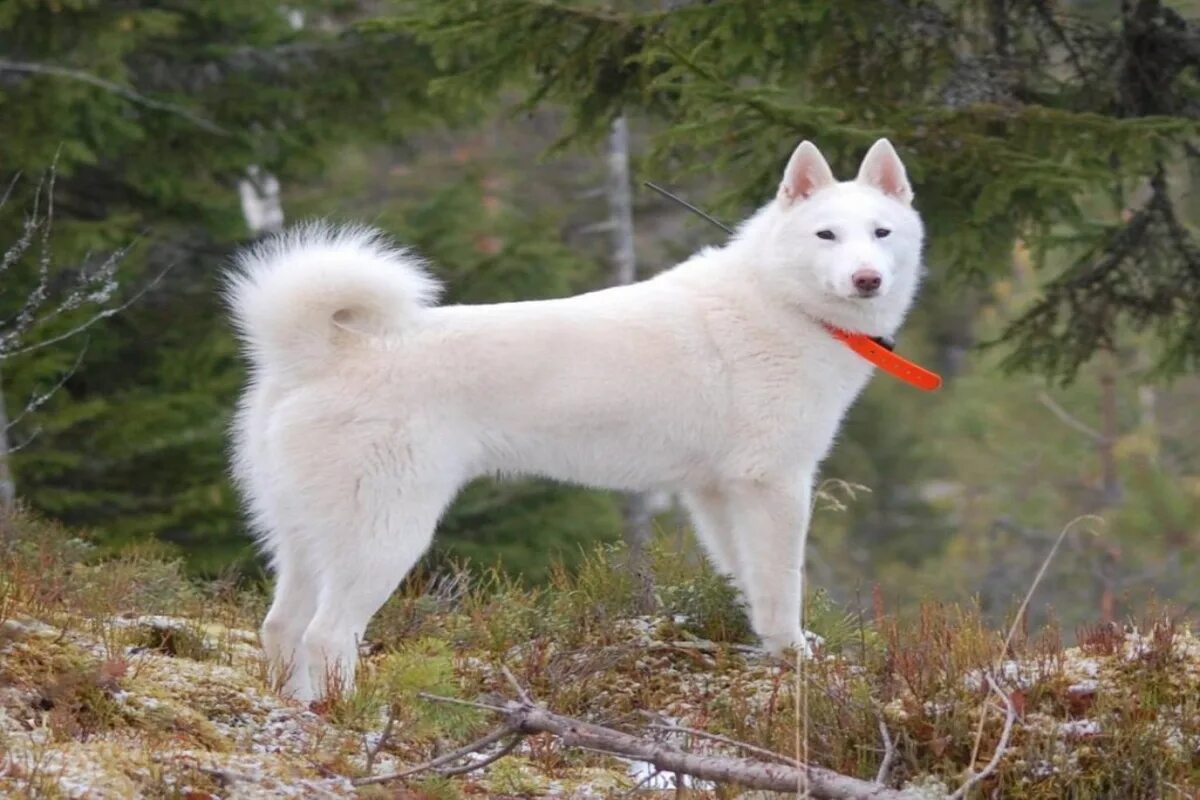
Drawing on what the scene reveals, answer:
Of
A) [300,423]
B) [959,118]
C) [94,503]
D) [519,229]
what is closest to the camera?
[300,423]

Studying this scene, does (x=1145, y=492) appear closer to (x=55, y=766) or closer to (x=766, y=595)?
(x=766, y=595)

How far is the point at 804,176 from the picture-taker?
546cm

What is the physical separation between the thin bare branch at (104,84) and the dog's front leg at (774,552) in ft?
21.4

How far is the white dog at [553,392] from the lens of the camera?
4.74 metres

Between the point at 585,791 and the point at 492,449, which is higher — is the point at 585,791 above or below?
below

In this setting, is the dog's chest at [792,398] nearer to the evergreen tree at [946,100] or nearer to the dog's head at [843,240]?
the dog's head at [843,240]

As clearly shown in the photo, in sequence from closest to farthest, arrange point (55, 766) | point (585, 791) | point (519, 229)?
point (55, 766)
point (585, 791)
point (519, 229)

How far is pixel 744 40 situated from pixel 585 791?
4.21 meters

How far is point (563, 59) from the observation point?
7773mm

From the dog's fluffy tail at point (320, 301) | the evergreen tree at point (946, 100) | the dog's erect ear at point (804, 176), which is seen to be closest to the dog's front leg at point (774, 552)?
the dog's erect ear at point (804, 176)

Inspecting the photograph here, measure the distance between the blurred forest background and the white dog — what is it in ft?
1.34

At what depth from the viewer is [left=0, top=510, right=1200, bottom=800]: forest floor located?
3660mm

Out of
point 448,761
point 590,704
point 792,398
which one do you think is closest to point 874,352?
point 792,398

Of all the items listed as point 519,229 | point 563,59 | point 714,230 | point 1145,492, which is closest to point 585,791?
point 563,59
